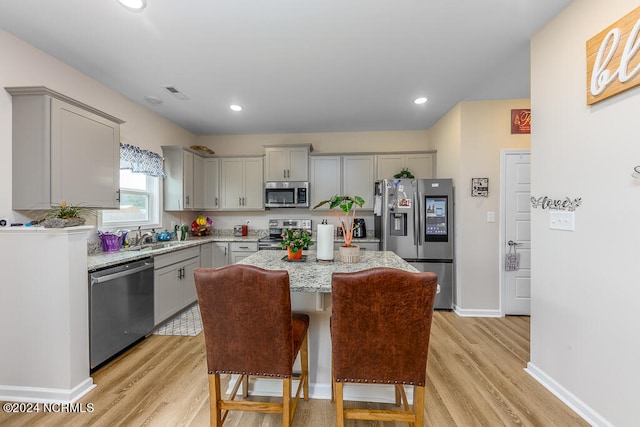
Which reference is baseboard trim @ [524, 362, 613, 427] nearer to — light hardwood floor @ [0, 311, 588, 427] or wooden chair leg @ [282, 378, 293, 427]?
light hardwood floor @ [0, 311, 588, 427]

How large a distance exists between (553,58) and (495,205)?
176 centimetres

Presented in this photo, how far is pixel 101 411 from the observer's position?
1.78m

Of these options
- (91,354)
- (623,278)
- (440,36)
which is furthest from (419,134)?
(91,354)

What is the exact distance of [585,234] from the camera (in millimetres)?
1715

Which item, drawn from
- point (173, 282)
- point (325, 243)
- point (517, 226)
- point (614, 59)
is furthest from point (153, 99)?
point (517, 226)

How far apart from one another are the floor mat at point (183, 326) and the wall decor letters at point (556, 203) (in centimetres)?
344

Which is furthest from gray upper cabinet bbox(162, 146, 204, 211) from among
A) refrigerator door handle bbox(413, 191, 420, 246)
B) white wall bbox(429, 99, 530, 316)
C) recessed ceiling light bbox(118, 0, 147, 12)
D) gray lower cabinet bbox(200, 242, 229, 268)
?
white wall bbox(429, 99, 530, 316)

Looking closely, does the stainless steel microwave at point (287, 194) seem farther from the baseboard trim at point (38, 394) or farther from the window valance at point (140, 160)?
the baseboard trim at point (38, 394)

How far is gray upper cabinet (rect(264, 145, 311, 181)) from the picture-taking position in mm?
4411

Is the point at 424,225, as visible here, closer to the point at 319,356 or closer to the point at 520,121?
the point at 520,121

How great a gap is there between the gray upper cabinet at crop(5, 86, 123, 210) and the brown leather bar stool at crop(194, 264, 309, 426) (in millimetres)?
1748

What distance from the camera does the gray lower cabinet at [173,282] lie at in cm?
294

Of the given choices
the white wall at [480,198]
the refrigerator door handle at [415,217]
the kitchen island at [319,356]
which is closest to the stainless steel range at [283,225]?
the refrigerator door handle at [415,217]

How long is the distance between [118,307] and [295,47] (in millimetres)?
2708
